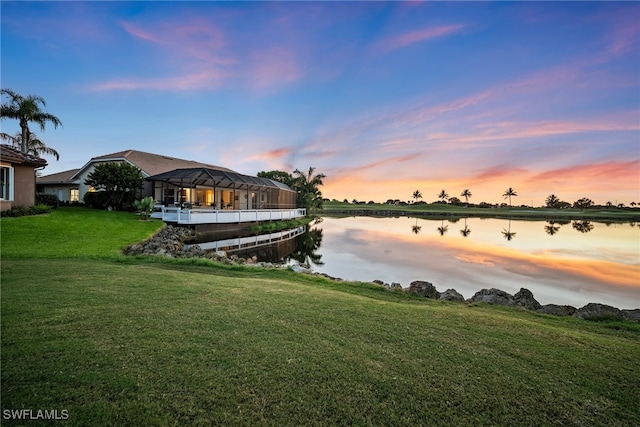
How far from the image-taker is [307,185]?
42250 mm

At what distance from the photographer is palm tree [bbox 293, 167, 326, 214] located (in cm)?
4162

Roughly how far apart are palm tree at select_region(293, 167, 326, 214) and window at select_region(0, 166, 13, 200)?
30.2 metres

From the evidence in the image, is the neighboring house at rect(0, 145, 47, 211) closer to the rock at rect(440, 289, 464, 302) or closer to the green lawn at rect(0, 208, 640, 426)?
the green lawn at rect(0, 208, 640, 426)

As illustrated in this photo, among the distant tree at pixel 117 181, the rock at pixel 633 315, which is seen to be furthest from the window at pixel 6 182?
the rock at pixel 633 315

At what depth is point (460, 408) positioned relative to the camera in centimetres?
230

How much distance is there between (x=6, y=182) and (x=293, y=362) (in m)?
18.4

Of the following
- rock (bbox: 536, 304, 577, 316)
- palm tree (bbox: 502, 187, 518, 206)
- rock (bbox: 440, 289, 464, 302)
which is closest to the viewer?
rock (bbox: 536, 304, 577, 316)

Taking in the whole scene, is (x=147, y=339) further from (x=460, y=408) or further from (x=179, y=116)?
(x=179, y=116)

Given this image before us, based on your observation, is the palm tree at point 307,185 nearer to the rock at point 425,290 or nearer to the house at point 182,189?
the house at point 182,189

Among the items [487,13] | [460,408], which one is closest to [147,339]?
[460,408]

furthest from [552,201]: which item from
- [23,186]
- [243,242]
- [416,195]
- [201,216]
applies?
[23,186]

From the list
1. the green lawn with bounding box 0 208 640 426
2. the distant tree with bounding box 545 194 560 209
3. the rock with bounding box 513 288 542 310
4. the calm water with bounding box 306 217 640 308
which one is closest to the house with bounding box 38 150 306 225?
the calm water with bounding box 306 217 640 308

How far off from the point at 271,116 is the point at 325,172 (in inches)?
850

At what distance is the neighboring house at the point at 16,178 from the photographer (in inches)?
526
